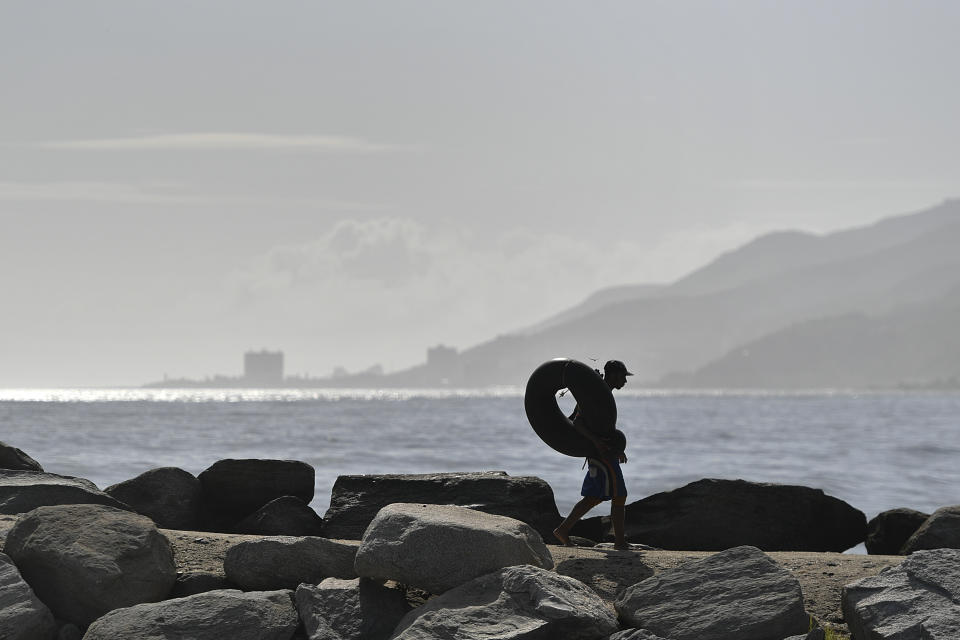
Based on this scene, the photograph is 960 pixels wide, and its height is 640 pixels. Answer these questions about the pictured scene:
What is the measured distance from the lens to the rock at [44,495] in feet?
41.1

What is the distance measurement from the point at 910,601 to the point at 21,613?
7.02 meters

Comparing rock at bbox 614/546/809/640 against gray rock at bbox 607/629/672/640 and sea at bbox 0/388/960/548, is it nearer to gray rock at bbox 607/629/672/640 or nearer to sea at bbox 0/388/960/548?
gray rock at bbox 607/629/672/640

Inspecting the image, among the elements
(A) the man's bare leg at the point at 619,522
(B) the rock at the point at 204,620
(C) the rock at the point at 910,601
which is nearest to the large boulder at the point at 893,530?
(A) the man's bare leg at the point at 619,522

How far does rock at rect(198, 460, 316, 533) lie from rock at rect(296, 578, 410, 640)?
14.7ft

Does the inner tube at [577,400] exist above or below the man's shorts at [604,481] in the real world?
above

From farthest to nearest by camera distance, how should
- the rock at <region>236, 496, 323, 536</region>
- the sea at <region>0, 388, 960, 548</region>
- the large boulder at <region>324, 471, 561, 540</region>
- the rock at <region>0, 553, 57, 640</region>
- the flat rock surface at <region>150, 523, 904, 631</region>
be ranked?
the sea at <region>0, 388, 960, 548</region> → the large boulder at <region>324, 471, 561, 540</region> → the rock at <region>236, 496, 323, 536</region> → the flat rock surface at <region>150, 523, 904, 631</region> → the rock at <region>0, 553, 57, 640</region>

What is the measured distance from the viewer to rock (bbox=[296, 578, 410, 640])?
9641 millimetres

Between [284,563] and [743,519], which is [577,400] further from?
[284,563]

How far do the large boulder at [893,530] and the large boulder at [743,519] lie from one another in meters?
0.26

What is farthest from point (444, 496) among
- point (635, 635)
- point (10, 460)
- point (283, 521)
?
point (10, 460)

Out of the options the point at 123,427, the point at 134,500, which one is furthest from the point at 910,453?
the point at 134,500

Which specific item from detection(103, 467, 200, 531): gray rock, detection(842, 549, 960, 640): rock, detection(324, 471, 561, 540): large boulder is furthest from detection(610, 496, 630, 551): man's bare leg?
detection(103, 467, 200, 531): gray rock

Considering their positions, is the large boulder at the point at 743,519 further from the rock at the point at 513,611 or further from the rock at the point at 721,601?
the rock at the point at 513,611

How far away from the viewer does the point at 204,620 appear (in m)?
9.55
